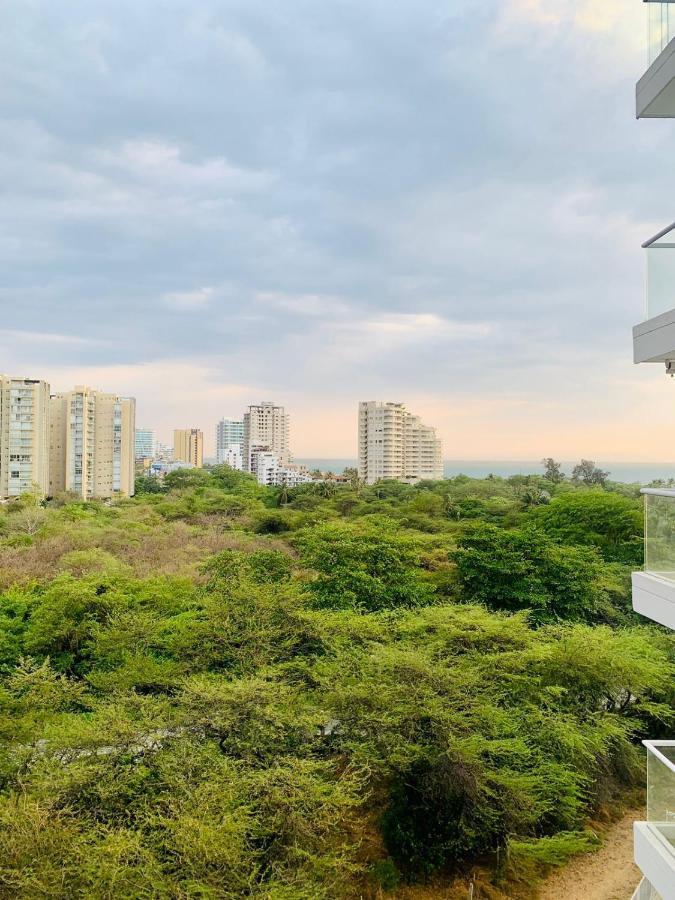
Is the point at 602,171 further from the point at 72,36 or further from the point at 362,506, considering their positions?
the point at 362,506

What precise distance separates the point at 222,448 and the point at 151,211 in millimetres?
80956

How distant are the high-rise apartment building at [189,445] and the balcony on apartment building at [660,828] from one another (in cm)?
9300

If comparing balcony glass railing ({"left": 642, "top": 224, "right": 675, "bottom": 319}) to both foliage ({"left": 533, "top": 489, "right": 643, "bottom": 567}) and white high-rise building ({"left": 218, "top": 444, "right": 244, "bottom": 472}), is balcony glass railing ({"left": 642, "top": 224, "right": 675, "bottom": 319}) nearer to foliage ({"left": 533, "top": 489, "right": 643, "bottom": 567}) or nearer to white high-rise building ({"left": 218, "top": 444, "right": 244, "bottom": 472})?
foliage ({"left": 533, "top": 489, "right": 643, "bottom": 567})

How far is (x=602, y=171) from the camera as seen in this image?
1550 cm

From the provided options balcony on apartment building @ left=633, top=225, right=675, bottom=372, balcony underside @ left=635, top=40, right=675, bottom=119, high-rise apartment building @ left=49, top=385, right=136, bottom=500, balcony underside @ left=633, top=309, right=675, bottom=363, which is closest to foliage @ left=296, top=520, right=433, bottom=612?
balcony underside @ left=633, top=309, right=675, bottom=363

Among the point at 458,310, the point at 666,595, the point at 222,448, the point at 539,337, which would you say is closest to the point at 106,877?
the point at 666,595

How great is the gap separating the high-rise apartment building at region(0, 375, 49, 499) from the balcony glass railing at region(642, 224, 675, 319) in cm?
3878

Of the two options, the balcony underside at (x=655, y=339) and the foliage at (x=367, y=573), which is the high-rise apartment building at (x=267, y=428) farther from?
the balcony underside at (x=655, y=339)

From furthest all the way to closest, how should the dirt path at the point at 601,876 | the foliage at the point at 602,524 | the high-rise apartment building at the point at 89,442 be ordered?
1. the high-rise apartment building at the point at 89,442
2. the foliage at the point at 602,524
3. the dirt path at the point at 601,876

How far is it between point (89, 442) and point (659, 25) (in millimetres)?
42054

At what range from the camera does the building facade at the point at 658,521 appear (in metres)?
3.66

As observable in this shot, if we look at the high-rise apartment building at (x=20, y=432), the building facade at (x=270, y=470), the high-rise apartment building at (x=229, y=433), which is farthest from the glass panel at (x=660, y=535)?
the high-rise apartment building at (x=229, y=433)

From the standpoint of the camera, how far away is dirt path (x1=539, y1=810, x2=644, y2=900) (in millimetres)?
6938

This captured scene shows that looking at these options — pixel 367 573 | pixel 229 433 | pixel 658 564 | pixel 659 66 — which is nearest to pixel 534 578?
pixel 367 573
